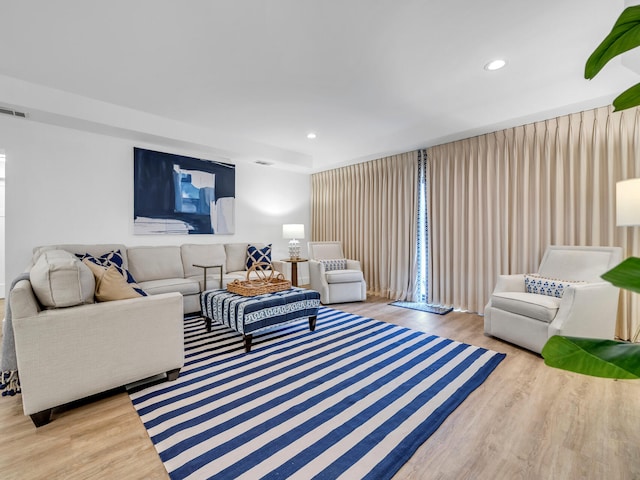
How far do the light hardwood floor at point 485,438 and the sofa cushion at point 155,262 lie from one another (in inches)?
78.5

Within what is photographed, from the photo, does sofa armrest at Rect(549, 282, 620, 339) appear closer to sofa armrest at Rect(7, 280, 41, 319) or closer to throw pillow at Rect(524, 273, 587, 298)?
throw pillow at Rect(524, 273, 587, 298)

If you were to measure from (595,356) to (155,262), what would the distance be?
4.35 m

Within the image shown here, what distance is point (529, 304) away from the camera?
2682 mm

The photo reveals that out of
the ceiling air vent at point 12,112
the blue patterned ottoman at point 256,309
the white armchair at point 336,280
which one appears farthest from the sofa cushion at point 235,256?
the ceiling air vent at point 12,112

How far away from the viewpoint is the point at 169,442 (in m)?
1.56

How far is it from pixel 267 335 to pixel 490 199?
316 centimetres

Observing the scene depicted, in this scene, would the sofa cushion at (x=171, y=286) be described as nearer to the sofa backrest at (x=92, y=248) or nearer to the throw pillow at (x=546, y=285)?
the sofa backrest at (x=92, y=248)

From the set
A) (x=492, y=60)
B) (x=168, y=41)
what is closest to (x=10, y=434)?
(x=168, y=41)

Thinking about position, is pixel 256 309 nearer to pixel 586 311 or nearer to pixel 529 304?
pixel 529 304

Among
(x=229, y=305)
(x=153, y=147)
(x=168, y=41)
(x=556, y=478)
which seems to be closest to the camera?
(x=556, y=478)

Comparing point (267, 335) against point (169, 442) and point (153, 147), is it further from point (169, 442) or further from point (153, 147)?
point (153, 147)

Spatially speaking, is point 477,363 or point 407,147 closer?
point 477,363

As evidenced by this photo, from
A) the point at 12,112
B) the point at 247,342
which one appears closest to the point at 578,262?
the point at 247,342

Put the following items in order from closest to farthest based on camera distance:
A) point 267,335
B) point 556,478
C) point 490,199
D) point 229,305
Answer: point 556,478, point 229,305, point 267,335, point 490,199
